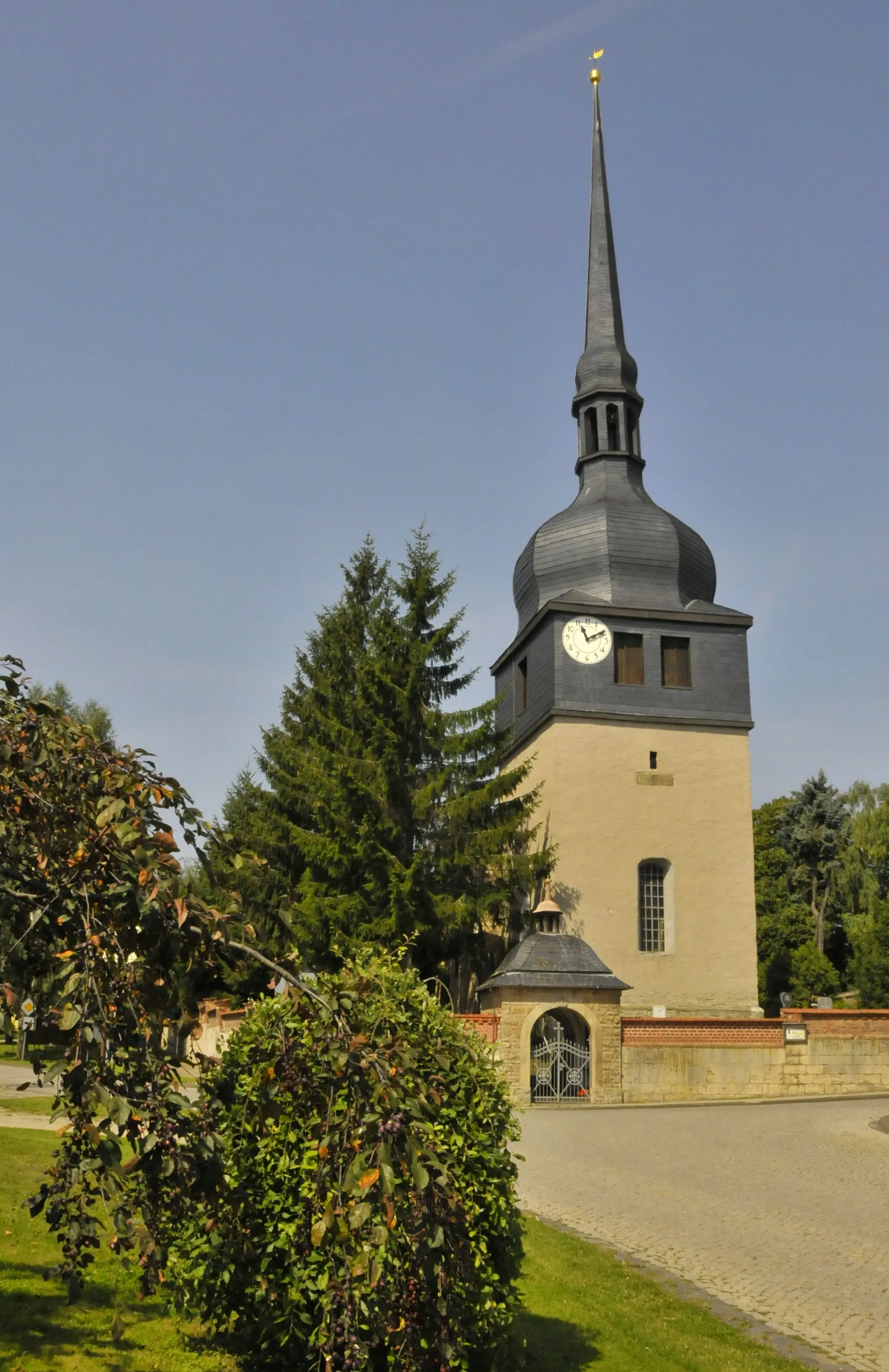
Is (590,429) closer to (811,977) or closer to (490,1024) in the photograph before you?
(490,1024)

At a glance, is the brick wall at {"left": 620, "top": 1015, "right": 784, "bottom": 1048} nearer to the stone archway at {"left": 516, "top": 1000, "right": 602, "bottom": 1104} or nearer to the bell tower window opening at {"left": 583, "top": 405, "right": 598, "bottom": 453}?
the stone archway at {"left": 516, "top": 1000, "right": 602, "bottom": 1104}

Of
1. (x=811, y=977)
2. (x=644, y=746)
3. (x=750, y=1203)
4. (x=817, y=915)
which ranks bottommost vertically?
(x=750, y=1203)

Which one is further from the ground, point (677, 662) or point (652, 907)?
point (677, 662)

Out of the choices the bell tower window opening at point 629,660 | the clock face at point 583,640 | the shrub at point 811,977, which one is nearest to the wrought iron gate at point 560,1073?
the bell tower window opening at point 629,660

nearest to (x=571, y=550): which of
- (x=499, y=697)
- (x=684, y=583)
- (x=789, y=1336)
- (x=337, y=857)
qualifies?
(x=684, y=583)

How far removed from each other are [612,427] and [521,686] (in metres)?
8.31

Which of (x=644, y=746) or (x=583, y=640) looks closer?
(x=644, y=746)

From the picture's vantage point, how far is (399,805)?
90.4 ft

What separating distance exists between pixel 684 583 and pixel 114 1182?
32.7 meters

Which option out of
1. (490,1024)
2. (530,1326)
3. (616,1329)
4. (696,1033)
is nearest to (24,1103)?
(490,1024)

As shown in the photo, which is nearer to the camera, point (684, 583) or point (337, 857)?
point (337, 857)

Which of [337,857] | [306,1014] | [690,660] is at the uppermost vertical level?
[690,660]

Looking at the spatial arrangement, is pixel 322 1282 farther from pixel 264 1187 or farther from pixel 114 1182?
pixel 114 1182

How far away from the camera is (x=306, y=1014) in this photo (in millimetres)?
3797
